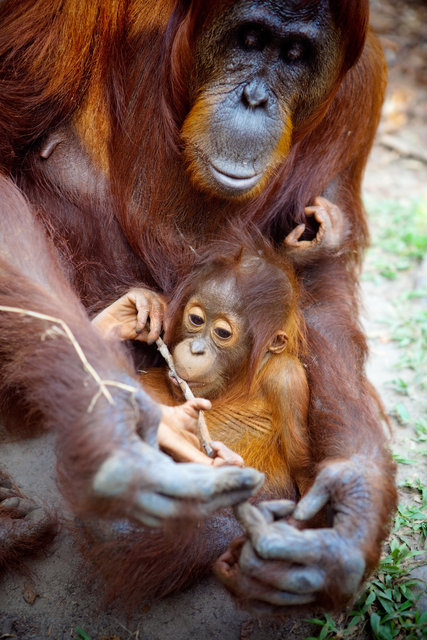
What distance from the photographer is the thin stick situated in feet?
6.84

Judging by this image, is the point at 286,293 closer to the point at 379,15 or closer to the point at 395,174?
the point at 395,174

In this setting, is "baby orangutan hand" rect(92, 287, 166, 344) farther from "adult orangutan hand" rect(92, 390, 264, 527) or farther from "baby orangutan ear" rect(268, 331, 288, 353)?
"adult orangutan hand" rect(92, 390, 264, 527)

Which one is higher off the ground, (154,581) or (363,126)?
(363,126)

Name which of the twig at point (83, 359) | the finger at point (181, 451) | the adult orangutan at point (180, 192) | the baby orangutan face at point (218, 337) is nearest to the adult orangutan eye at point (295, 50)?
the adult orangutan at point (180, 192)

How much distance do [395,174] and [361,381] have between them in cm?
331

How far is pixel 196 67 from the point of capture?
95.1 inches

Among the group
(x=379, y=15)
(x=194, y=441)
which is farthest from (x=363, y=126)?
(x=379, y=15)

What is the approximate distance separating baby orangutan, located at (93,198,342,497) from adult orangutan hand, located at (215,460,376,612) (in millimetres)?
407

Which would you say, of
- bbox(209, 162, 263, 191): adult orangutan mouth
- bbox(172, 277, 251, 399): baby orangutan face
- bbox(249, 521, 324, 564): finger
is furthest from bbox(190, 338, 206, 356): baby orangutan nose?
bbox(249, 521, 324, 564): finger

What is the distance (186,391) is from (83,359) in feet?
1.80

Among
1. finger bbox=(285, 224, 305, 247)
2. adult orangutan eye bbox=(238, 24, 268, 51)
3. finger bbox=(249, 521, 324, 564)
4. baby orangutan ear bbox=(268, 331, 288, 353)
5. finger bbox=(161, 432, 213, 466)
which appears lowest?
finger bbox=(249, 521, 324, 564)

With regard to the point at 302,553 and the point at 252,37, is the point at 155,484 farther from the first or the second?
the point at 252,37

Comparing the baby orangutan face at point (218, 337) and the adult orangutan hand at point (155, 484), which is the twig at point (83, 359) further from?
the baby orangutan face at point (218, 337)

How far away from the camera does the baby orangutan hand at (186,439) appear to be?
1964 millimetres
